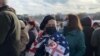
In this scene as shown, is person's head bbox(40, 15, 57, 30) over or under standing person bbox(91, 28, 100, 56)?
over

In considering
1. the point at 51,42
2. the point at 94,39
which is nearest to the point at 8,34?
the point at 51,42

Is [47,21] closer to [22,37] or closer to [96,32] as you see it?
[22,37]

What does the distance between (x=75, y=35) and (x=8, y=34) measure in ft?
7.91

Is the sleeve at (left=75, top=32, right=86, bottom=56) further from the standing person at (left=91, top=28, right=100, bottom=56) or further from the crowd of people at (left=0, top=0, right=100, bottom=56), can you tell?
the standing person at (left=91, top=28, right=100, bottom=56)

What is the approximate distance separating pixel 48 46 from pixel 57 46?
0.17m

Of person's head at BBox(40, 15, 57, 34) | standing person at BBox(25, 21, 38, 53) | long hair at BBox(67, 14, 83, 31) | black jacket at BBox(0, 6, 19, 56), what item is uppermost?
black jacket at BBox(0, 6, 19, 56)

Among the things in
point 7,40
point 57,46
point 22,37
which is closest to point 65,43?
point 57,46

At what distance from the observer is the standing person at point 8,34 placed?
5969 millimetres

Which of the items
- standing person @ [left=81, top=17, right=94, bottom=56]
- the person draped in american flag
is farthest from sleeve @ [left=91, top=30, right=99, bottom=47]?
the person draped in american flag

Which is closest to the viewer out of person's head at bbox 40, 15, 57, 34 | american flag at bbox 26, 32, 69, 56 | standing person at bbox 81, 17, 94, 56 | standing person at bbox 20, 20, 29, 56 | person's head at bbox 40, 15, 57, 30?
american flag at bbox 26, 32, 69, 56

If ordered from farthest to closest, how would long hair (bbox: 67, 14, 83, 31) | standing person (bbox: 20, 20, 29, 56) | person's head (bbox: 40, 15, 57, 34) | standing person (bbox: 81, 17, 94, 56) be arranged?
standing person (bbox: 81, 17, 94, 56) → long hair (bbox: 67, 14, 83, 31) → standing person (bbox: 20, 20, 29, 56) → person's head (bbox: 40, 15, 57, 34)

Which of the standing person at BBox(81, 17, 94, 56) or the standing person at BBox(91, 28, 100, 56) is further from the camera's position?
the standing person at BBox(81, 17, 94, 56)

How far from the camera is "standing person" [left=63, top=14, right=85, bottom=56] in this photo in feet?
26.6

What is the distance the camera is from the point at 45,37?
24.1ft
